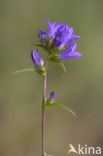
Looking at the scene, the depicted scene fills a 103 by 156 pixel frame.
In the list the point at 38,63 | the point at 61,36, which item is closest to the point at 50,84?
the point at 38,63

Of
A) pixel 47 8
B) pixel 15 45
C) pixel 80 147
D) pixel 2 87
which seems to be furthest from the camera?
pixel 47 8

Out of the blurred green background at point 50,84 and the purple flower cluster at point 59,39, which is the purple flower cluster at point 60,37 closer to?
the purple flower cluster at point 59,39

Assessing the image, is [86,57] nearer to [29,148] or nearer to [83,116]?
[83,116]

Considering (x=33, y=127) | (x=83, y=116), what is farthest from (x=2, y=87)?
(x=83, y=116)

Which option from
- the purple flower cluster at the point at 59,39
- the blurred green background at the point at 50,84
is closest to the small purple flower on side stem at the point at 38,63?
the purple flower cluster at the point at 59,39

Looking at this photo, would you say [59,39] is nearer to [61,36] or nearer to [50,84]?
[61,36]

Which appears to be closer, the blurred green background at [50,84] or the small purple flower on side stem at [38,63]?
the small purple flower on side stem at [38,63]
